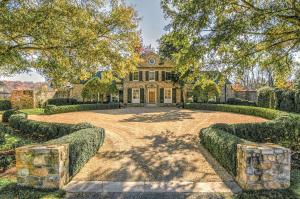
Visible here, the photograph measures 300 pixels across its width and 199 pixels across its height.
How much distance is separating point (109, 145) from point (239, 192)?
557 cm

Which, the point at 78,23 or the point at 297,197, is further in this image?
the point at 78,23

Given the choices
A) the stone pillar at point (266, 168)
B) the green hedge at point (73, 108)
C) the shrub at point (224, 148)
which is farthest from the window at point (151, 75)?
the stone pillar at point (266, 168)

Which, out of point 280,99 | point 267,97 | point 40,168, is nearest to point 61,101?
point 267,97

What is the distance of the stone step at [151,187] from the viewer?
16.6 feet

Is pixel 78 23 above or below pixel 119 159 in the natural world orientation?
above

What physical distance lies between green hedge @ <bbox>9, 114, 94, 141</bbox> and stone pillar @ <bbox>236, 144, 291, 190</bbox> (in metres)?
6.14

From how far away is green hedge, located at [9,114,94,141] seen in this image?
898 cm

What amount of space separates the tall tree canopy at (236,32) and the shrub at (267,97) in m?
10.2

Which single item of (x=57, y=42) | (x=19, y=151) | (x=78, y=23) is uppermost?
(x=78, y=23)

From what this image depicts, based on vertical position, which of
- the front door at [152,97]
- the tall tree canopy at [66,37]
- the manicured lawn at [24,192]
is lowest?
the manicured lawn at [24,192]

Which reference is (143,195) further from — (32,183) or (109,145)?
(109,145)

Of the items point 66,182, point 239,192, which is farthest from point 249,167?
point 66,182

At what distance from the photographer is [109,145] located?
29.8ft

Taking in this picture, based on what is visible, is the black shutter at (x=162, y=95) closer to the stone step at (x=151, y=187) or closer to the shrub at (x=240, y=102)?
the shrub at (x=240, y=102)
